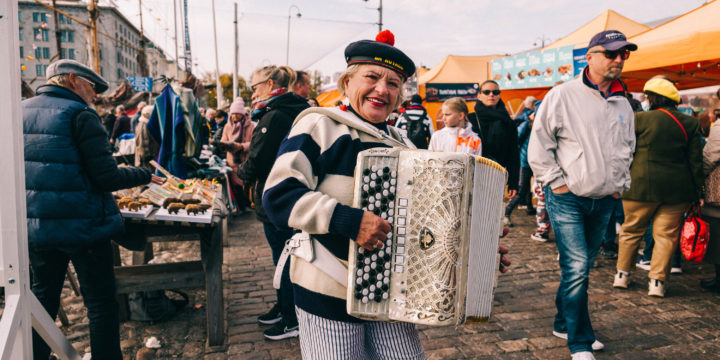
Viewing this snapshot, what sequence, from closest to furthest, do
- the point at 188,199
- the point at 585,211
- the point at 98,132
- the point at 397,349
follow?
the point at 397,349 → the point at 98,132 → the point at 585,211 → the point at 188,199

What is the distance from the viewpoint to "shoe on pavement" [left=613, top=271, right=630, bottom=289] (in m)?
4.74

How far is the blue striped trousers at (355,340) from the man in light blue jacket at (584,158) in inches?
70.5

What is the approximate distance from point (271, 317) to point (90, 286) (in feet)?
5.02

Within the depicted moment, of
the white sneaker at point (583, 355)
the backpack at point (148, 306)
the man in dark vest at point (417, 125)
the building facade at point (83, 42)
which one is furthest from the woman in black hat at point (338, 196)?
the building facade at point (83, 42)

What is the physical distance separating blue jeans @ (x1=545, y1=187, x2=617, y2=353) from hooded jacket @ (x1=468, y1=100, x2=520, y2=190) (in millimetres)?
2469

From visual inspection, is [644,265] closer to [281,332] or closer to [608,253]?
[608,253]

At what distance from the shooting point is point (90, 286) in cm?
285

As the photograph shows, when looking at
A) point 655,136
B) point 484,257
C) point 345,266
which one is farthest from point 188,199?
point 655,136

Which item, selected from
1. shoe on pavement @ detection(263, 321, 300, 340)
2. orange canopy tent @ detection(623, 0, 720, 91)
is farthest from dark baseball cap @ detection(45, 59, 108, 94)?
orange canopy tent @ detection(623, 0, 720, 91)

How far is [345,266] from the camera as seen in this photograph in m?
1.74

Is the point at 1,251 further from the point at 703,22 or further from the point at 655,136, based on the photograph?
the point at 703,22

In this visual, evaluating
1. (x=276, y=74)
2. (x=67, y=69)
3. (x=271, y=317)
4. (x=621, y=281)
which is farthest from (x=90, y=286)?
(x=621, y=281)

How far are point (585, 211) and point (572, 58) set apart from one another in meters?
6.46

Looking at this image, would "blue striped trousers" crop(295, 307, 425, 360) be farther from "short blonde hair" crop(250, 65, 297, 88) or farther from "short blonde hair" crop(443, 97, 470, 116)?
"short blonde hair" crop(443, 97, 470, 116)
